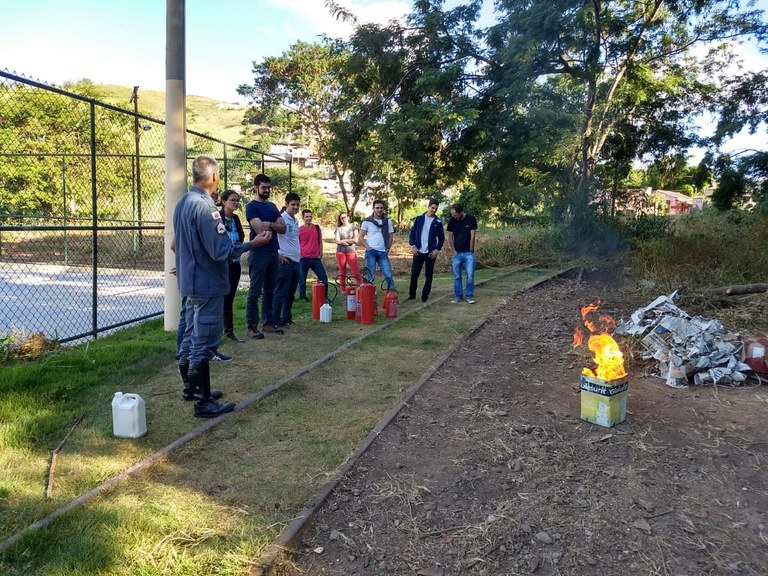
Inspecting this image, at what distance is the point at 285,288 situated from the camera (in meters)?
7.82

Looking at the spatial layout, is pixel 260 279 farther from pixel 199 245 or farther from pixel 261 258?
pixel 199 245

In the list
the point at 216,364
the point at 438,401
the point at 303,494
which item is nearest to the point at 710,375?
the point at 438,401

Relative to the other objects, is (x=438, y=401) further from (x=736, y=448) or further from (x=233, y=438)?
(x=736, y=448)

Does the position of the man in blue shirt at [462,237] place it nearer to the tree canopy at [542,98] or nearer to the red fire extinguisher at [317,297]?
the red fire extinguisher at [317,297]

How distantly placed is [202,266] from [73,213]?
14.5m

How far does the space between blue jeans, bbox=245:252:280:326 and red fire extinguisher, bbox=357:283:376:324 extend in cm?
146

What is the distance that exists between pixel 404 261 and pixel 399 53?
6621 mm

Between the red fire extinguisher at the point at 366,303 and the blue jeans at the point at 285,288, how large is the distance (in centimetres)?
103

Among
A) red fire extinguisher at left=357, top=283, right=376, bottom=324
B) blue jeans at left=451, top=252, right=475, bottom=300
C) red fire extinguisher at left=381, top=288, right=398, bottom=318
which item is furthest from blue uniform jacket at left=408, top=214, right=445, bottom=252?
red fire extinguisher at left=357, top=283, right=376, bottom=324

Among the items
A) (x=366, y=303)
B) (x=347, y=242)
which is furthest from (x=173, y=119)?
(x=347, y=242)

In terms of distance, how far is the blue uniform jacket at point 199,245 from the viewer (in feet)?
13.5

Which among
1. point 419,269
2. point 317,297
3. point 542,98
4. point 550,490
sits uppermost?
point 542,98

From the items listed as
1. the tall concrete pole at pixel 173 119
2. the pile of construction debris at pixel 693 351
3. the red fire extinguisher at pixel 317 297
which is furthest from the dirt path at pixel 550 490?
the tall concrete pole at pixel 173 119

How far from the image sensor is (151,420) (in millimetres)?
4336
